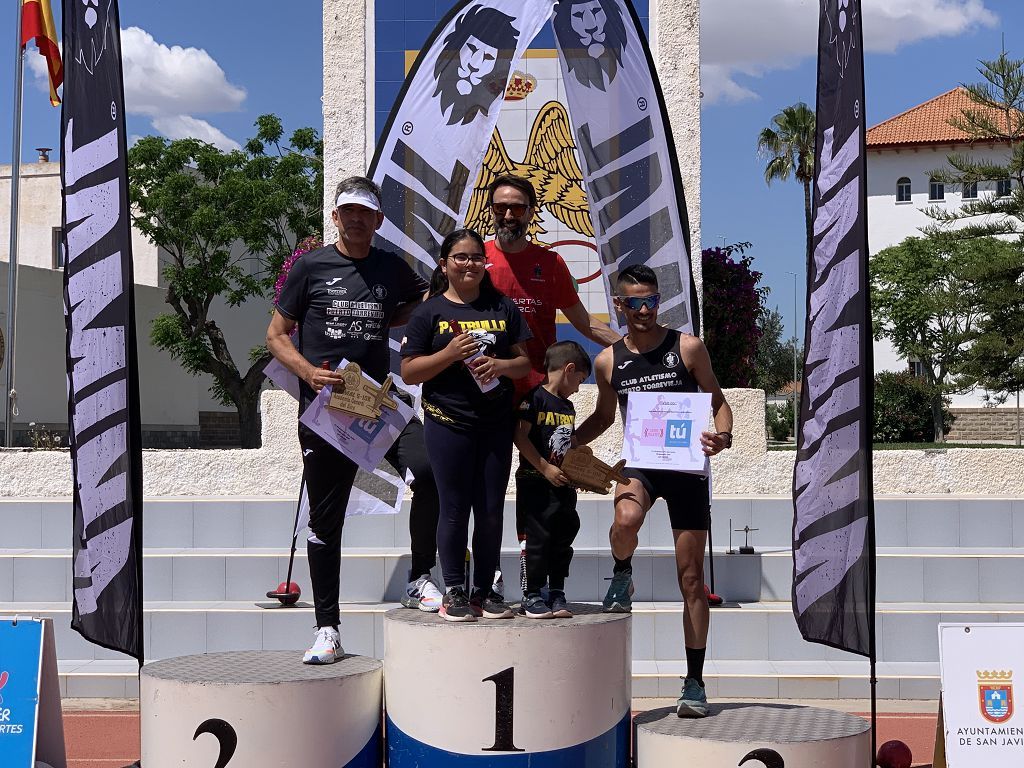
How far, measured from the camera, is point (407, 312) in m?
4.98

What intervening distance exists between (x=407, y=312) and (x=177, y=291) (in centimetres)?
2934

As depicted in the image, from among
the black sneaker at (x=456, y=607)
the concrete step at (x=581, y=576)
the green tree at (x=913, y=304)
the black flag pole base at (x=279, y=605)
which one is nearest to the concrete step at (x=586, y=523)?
the concrete step at (x=581, y=576)

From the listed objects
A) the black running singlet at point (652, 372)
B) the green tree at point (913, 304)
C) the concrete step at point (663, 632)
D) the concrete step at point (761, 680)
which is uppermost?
the green tree at point (913, 304)

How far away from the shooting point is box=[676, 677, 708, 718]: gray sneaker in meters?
4.49

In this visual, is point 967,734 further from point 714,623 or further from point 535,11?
point 535,11

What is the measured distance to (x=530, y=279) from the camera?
5.14 m

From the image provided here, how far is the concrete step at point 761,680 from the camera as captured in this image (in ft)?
21.6

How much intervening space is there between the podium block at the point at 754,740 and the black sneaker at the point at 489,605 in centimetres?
65

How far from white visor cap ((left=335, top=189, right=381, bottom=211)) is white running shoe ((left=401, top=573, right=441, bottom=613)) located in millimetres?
1596

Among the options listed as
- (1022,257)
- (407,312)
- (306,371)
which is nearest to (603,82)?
(407,312)

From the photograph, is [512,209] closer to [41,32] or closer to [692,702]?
[692,702]

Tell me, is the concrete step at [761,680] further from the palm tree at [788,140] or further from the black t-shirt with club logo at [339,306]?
the palm tree at [788,140]

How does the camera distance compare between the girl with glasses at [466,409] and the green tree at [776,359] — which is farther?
the green tree at [776,359]

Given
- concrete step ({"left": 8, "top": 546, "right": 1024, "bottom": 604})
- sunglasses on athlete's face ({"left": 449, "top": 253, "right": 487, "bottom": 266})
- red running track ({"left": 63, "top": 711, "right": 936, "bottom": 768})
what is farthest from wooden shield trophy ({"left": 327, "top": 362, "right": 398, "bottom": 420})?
concrete step ({"left": 8, "top": 546, "right": 1024, "bottom": 604})
